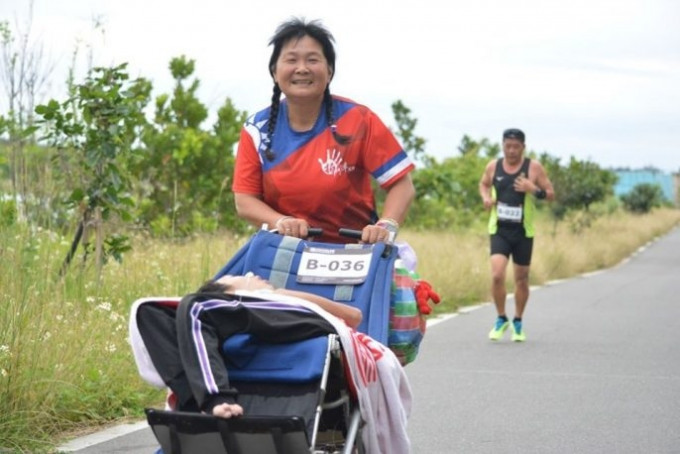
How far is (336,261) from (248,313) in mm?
939

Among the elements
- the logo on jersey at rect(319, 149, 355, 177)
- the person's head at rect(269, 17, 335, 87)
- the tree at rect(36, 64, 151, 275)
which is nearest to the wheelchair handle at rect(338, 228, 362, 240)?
the logo on jersey at rect(319, 149, 355, 177)

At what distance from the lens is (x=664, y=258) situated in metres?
34.7

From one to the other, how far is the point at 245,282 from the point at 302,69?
118 centimetres

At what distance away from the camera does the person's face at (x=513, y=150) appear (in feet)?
44.5

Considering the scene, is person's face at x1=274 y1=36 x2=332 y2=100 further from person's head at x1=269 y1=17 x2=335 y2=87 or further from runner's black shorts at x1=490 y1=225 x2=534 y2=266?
runner's black shorts at x1=490 y1=225 x2=534 y2=266

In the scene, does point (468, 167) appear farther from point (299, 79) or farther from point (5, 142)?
point (299, 79)

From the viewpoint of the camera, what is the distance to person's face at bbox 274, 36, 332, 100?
19.6ft

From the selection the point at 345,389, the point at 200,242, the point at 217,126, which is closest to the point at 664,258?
the point at 217,126

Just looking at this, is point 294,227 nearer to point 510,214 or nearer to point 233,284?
point 233,284

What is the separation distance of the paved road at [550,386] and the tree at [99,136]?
2.67m

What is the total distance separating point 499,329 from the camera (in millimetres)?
13117

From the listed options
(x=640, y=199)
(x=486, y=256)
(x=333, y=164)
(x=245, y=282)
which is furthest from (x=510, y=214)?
(x=640, y=199)

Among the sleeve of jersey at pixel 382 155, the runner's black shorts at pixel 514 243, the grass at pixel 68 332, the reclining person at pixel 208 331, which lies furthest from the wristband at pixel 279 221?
the runner's black shorts at pixel 514 243

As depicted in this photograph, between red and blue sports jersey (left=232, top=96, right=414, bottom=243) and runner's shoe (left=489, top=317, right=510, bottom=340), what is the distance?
276 inches
